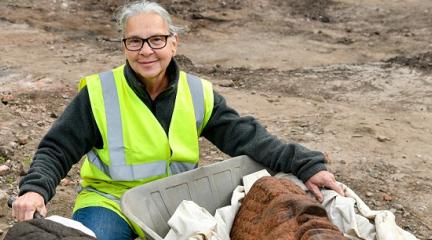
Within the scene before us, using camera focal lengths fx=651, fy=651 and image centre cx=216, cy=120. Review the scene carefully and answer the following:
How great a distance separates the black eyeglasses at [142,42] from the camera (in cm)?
293

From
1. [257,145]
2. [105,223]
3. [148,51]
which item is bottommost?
[105,223]

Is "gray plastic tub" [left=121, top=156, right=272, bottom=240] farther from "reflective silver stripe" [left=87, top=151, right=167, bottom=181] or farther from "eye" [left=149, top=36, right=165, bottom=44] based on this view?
"eye" [left=149, top=36, right=165, bottom=44]

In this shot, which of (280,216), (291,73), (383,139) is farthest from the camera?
(291,73)

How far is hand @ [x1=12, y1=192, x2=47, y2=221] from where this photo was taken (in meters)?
2.53

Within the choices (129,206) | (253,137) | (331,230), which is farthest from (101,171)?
(331,230)

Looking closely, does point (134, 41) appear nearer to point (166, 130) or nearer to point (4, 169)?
point (166, 130)

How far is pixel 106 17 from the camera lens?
11.5m

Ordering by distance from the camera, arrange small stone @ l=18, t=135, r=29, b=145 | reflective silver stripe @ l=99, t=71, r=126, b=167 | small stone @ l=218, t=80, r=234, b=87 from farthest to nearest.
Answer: small stone @ l=218, t=80, r=234, b=87 < small stone @ l=18, t=135, r=29, b=145 < reflective silver stripe @ l=99, t=71, r=126, b=167

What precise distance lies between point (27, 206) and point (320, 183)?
50.8 inches

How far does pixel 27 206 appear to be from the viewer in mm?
2539

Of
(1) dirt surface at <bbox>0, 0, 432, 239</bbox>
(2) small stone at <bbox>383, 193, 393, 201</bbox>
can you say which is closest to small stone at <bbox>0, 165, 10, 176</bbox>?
(1) dirt surface at <bbox>0, 0, 432, 239</bbox>

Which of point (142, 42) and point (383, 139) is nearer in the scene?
point (142, 42)

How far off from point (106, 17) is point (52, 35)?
58.2 inches

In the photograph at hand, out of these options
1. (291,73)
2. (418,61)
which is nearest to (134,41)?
(291,73)
